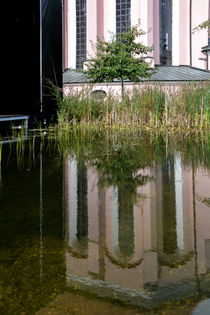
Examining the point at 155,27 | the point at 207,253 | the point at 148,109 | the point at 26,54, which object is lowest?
the point at 207,253

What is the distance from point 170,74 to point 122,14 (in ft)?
21.4

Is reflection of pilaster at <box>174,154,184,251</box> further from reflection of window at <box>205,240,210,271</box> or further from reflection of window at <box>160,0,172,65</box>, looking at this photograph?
reflection of window at <box>160,0,172,65</box>

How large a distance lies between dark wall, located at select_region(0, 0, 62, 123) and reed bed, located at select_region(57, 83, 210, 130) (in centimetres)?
73

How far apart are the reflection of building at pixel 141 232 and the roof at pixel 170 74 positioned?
82.7 ft

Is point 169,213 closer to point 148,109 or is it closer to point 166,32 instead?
point 148,109

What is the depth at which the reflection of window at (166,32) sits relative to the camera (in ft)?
110

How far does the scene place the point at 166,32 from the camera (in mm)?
33875

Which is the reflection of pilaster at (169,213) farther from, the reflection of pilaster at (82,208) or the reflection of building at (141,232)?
the reflection of pilaster at (82,208)

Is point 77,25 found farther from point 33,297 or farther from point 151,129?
point 33,297

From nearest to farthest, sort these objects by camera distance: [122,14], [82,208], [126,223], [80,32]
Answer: [126,223]
[82,208]
[122,14]
[80,32]

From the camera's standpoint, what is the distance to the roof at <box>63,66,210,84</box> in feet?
94.1

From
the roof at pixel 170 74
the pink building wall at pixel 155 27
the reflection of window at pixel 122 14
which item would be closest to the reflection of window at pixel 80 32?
the pink building wall at pixel 155 27

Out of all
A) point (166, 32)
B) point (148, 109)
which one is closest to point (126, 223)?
point (148, 109)

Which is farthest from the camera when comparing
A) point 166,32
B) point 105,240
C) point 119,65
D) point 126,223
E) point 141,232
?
point 166,32
